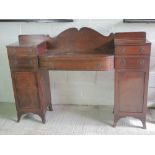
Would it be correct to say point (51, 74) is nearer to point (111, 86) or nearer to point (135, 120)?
point (111, 86)

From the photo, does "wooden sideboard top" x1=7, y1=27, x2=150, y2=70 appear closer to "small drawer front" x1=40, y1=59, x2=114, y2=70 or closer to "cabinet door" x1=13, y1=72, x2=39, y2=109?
"small drawer front" x1=40, y1=59, x2=114, y2=70

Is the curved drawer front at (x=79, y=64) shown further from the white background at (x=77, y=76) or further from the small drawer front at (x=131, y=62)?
the white background at (x=77, y=76)

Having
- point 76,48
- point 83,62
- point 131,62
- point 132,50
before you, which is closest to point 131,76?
point 131,62

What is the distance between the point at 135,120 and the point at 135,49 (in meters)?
0.87

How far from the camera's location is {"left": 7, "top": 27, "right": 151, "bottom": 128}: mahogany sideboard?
205 centimetres

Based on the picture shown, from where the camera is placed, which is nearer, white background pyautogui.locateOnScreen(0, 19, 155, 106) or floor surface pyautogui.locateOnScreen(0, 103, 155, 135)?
floor surface pyautogui.locateOnScreen(0, 103, 155, 135)

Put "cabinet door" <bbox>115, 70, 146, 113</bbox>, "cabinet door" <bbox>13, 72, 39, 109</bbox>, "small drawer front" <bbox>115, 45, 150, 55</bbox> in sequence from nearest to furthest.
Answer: "small drawer front" <bbox>115, 45, 150, 55</bbox> → "cabinet door" <bbox>115, 70, 146, 113</bbox> → "cabinet door" <bbox>13, 72, 39, 109</bbox>

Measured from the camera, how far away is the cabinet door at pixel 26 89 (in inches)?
88.0

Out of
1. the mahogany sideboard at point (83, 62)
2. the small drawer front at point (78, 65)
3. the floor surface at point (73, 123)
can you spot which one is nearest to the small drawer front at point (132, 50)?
the mahogany sideboard at point (83, 62)

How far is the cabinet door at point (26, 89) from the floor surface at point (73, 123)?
24cm

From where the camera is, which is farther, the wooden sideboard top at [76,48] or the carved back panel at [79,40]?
the carved back panel at [79,40]

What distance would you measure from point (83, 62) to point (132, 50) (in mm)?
475

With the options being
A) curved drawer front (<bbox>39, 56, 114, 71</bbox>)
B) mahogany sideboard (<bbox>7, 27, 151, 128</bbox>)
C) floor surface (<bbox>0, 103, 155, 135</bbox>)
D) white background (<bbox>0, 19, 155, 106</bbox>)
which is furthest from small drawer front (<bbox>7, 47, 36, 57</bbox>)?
floor surface (<bbox>0, 103, 155, 135</bbox>)

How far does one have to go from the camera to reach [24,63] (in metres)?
2.17
